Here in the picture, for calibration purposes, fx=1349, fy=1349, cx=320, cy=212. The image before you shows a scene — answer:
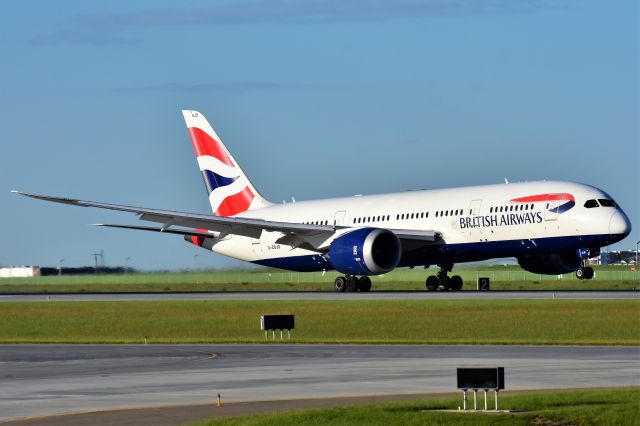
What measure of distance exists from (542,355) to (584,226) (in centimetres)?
2788

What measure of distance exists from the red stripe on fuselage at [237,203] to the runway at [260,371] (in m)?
39.8

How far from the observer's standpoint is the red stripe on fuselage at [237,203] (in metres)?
85.2

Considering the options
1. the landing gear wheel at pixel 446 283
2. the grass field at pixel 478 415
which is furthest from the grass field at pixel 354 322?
the grass field at pixel 478 415

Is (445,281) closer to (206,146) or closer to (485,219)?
(485,219)

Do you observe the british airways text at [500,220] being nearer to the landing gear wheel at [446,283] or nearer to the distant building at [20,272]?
the landing gear wheel at [446,283]

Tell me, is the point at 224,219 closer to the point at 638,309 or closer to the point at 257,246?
the point at 257,246

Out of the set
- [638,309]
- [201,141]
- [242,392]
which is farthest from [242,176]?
[242,392]

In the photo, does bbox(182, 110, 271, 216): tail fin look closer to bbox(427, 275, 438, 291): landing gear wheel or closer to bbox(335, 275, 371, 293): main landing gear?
bbox(335, 275, 371, 293): main landing gear

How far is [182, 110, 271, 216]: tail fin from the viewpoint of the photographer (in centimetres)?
8544

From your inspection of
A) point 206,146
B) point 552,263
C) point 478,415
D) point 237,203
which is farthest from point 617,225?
point 478,415

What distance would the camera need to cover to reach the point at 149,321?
190 feet

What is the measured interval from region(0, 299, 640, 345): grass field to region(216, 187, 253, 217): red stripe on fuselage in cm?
2081

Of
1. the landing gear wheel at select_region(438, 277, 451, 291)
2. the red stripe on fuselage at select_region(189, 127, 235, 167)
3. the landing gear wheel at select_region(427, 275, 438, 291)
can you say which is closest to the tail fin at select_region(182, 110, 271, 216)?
the red stripe on fuselage at select_region(189, 127, 235, 167)

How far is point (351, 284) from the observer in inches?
2881
